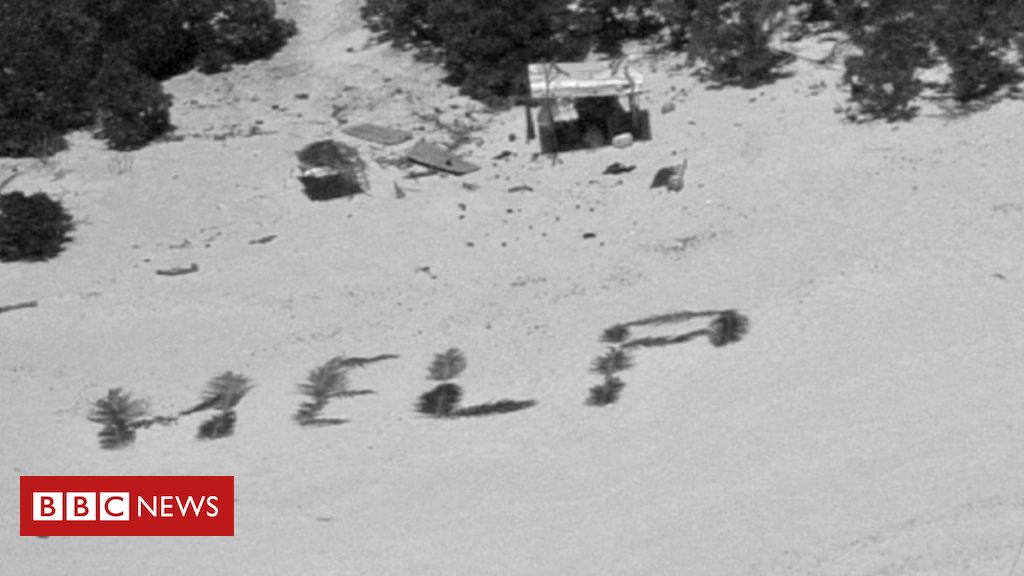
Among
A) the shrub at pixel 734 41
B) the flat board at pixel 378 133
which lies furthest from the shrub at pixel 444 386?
the shrub at pixel 734 41

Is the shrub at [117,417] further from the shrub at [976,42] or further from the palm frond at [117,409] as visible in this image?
the shrub at [976,42]

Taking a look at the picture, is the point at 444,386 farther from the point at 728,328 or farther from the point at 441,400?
the point at 728,328

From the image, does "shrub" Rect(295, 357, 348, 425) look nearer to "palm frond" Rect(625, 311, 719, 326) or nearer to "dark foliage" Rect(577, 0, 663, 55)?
"palm frond" Rect(625, 311, 719, 326)

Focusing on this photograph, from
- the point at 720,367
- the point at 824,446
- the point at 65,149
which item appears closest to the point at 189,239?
the point at 65,149

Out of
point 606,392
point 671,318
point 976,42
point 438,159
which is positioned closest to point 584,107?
point 438,159

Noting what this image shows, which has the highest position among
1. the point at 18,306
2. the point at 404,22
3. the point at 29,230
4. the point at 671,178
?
the point at 404,22

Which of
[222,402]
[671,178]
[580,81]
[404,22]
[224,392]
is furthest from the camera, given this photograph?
[404,22]

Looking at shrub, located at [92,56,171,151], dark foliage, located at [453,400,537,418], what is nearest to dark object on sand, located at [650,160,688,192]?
dark foliage, located at [453,400,537,418]
